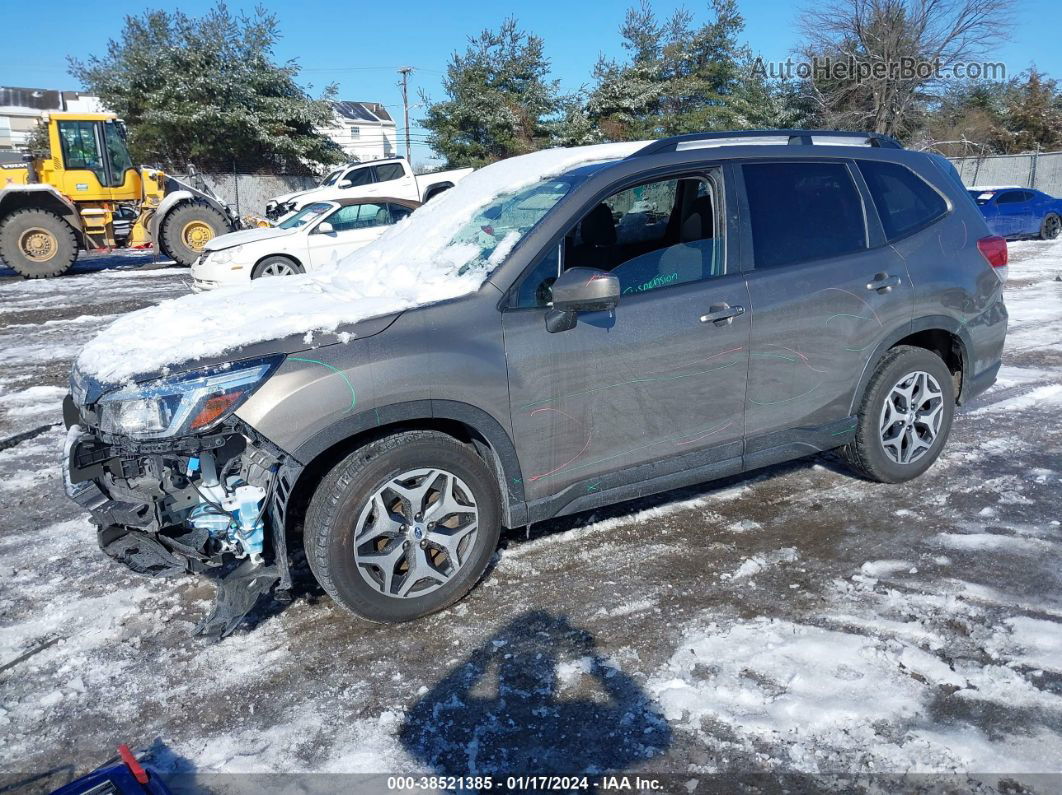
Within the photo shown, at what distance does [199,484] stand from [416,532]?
0.86m

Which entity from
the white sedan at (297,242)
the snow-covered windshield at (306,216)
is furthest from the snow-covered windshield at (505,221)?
the snow-covered windshield at (306,216)

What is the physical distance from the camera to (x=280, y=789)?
2.38 m

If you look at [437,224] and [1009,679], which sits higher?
[437,224]

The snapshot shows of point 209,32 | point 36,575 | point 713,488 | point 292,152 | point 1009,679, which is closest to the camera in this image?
point 1009,679

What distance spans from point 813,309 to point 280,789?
10.4 feet

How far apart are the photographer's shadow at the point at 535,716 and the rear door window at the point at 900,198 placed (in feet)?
9.50

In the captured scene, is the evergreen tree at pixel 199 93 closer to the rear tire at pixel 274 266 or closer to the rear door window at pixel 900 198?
the rear tire at pixel 274 266

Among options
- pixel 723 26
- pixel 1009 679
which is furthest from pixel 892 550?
pixel 723 26

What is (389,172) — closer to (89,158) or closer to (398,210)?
(89,158)

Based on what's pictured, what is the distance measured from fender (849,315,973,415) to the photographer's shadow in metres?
2.18

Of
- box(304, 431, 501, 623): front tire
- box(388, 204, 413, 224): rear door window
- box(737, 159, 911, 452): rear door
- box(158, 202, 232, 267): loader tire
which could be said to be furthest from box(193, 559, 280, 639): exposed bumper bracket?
box(158, 202, 232, 267): loader tire

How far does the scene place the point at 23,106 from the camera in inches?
2489

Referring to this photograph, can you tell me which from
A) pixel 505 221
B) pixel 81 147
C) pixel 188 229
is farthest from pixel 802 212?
pixel 81 147

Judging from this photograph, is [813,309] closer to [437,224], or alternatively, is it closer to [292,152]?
[437,224]
